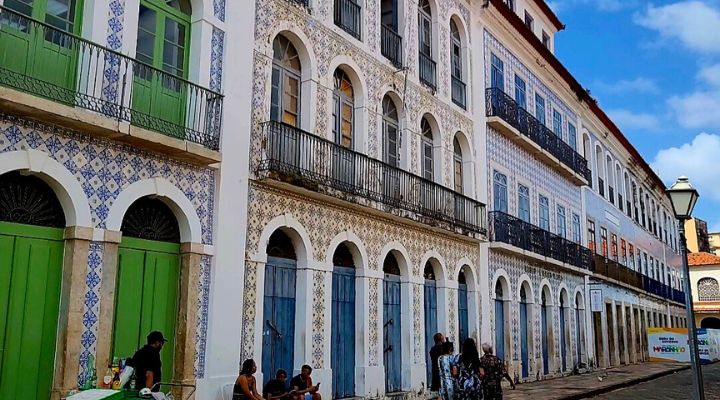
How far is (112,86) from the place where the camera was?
862cm

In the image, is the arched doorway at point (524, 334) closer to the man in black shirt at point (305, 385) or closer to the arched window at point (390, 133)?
the arched window at point (390, 133)

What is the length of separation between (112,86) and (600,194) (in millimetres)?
23452

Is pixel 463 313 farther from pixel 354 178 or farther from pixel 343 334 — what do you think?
pixel 354 178

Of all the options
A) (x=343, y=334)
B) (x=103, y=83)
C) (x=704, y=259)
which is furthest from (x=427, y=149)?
(x=704, y=259)

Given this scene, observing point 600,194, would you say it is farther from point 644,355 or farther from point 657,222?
point 657,222

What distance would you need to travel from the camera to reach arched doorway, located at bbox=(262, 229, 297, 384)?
1099 centimetres

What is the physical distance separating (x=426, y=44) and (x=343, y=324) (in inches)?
276

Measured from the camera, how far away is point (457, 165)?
17484mm

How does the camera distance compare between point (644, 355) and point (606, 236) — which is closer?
point (606, 236)

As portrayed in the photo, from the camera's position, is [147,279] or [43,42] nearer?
[43,42]

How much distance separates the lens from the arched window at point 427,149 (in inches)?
625

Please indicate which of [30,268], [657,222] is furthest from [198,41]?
[657,222]

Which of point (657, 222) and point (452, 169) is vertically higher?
point (657, 222)

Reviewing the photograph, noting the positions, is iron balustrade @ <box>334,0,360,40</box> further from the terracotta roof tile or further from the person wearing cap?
the terracotta roof tile
